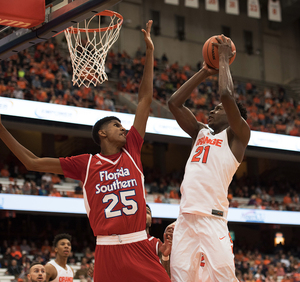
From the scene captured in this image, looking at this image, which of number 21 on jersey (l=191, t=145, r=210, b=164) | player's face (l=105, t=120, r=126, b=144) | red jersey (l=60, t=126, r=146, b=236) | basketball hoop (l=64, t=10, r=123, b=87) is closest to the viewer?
red jersey (l=60, t=126, r=146, b=236)

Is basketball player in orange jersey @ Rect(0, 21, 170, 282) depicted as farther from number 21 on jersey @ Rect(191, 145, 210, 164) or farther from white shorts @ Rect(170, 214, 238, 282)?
number 21 on jersey @ Rect(191, 145, 210, 164)

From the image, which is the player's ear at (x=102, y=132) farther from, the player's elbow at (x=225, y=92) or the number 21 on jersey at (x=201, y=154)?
the player's elbow at (x=225, y=92)

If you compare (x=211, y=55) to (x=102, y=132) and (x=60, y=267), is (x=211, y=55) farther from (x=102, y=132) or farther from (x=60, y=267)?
(x=60, y=267)

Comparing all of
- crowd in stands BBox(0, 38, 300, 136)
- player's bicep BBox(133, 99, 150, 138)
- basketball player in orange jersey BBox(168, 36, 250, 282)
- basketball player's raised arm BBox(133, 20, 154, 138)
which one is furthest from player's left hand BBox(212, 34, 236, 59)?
crowd in stands BBox(0, 38, 300, 136)

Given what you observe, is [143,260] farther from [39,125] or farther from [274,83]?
[274,83]

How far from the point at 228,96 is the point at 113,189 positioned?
1176 mm

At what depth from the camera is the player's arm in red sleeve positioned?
3.77 meters

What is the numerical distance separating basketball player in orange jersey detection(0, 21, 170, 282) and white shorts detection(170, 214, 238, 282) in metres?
0.33

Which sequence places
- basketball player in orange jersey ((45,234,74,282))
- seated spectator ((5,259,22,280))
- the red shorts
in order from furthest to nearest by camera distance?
seated spectator ((5,259,22,280))
basketball player in orange jersey ((45,234,74,282))
the red shorts

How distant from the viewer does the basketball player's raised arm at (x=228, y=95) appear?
3.77m

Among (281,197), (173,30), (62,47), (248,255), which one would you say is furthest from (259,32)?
(248,255)

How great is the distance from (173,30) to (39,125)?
12.5m

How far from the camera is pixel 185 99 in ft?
14.2

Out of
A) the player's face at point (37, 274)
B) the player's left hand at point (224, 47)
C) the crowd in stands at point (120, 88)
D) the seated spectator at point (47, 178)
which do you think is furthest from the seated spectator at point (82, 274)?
the player's left hand at point (224, 47)
